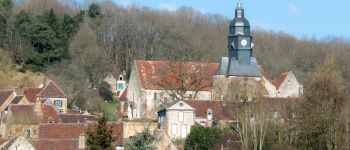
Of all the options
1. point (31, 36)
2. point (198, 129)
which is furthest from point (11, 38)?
point (198, 129)

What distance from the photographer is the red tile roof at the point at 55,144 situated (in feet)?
160

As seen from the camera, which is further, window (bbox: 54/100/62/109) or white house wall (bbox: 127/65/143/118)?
white house wall (bbox: 127/65/143/118)

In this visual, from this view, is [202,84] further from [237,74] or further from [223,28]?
[223,28]

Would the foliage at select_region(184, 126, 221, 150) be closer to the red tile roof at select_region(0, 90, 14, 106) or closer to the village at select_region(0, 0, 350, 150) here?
the village at select_region(0, 0, 350, 150)

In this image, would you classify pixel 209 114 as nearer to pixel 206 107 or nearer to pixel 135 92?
pixel 206 107

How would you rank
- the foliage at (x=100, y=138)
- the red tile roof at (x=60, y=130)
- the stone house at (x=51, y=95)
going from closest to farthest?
1. the foliage at (x=100, y=138)
2. the red tile roof at (x=60, y=130)
3. the stone house at (x=51, y=95)

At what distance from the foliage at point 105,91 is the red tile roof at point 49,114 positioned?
2008cm

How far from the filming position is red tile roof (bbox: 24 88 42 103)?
229 ft

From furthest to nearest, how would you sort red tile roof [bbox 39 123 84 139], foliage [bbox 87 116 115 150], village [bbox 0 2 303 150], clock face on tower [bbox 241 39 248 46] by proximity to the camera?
1. clock face on tower [bbox 241 39 248 46]
2. village [bbox 0 2 303 150]
3. red tile roof [bbox 39 123 84 139]
4. foliage [bbox 87 116 115 150]

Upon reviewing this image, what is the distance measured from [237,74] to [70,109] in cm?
1294

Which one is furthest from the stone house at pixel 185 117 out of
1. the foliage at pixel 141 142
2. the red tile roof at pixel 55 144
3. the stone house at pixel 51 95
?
the foliage at pixel 141 142

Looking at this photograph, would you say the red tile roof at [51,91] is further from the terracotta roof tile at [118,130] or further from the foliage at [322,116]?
the foliage at [322,116]

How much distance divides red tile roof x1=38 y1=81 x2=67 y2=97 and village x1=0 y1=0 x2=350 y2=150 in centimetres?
7

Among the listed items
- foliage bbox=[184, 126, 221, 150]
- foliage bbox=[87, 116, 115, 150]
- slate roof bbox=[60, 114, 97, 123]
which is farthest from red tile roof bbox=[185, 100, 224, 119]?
foliage bbox=[87, 116, 115, 150]
